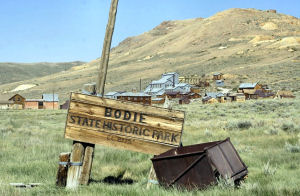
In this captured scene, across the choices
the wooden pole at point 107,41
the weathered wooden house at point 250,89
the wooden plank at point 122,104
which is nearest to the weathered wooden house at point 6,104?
the weathered wooden house at point 250,89

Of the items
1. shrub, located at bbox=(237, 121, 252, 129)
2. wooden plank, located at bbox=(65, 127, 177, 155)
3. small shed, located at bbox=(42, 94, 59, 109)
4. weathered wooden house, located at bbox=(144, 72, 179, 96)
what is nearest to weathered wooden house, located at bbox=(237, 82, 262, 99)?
weathered wooden house, located at bbox=(144, 72, 179, 96)

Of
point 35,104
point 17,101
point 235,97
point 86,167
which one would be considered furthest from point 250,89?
point 86,167

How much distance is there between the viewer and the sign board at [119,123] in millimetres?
4629

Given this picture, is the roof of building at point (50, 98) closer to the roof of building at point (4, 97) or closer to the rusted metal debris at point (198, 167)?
the roof of building at point (4, 97)

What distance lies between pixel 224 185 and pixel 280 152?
401 cm

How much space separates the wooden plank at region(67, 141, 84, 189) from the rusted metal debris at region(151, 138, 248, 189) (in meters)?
1.20

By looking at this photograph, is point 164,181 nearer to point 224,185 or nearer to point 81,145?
point 224,185

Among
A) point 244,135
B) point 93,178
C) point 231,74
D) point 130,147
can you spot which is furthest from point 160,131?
point 231,74

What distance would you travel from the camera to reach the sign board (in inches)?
182

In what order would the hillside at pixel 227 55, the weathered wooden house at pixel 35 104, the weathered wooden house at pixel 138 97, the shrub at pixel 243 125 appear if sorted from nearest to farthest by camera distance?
the shrub at pixel 243 125, the weathered wooden house at pixel 138 97, the weathered wooden house at pixel 35 104, the hillside at pixel 227 55

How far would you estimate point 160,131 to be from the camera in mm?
4793

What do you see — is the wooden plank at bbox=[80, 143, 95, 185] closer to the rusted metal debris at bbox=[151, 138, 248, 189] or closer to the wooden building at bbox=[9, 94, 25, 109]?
the rusted metal debris at bbox=[151, 138, 248, 189]

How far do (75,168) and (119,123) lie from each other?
1.00 metres

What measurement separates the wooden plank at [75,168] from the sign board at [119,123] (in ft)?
0.51
